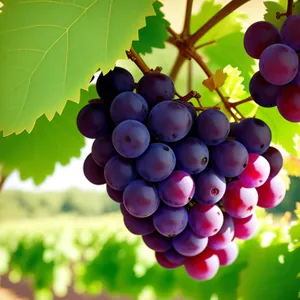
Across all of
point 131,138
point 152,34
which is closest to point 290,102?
point 131,138

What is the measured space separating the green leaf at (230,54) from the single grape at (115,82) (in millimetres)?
240

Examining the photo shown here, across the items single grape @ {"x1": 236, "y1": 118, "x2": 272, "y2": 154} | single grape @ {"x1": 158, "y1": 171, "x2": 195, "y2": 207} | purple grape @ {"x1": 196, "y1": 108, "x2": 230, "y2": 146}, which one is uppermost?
single grape @ {"x1": 236, "y1": 118, "x2": 272, "y2": 154}

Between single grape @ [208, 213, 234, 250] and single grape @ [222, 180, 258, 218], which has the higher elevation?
single grape @ [222, 180, 258, 218]

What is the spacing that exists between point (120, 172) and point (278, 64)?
0.50ft

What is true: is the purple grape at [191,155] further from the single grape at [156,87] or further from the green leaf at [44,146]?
the green leaf at [44,146]

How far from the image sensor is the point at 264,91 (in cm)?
39

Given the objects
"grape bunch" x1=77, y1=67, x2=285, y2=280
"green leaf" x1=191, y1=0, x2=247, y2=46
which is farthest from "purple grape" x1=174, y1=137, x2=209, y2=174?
"green leaf" x1=191, y1=0, x2=247, y2=46

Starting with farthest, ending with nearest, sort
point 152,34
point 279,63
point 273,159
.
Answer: point 152,34 → point 273,159 → point 279,63

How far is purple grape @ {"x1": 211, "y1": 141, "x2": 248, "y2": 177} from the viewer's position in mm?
396

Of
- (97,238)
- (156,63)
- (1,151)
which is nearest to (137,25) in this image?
(1,151)

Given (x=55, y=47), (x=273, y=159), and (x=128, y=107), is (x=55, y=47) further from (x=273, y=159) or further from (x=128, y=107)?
(x=273, y=159)

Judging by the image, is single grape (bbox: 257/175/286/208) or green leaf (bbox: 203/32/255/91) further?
green leaf (bbox: 203/32/255/91)

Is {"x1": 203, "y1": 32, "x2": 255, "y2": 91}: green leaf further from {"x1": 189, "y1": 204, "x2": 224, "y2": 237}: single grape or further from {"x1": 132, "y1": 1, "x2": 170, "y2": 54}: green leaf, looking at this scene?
{"x1": 189, "y1": 204, "x2": 224, "y2": 237}: single grape

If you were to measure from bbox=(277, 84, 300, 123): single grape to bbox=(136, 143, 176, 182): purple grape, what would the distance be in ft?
0.32
